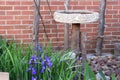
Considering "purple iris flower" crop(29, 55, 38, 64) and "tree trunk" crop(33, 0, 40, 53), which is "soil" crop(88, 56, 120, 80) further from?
"purple iris flower" crop(29, 55, 38, 64)

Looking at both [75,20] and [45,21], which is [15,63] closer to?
[75,20]

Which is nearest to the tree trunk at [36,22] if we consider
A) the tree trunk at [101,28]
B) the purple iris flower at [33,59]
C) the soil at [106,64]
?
the soil at [106,64]

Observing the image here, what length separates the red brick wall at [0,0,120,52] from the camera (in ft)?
16.5

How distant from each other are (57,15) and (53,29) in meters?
1.00

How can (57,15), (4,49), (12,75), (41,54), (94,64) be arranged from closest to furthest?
(12,75), (41,54), (4,49), (57,15), (94,64)

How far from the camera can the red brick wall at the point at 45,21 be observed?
5023 millimetres

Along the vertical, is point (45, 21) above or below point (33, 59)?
above

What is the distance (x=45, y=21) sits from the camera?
5094mm

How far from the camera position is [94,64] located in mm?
4707

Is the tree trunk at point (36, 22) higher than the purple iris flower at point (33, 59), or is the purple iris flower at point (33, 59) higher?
the tree trunk at point (36, 22)

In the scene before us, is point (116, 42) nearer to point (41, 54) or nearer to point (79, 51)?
point (79, 51)

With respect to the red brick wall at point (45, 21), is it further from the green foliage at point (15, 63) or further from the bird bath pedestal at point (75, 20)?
the green foliage at point (15, 63)

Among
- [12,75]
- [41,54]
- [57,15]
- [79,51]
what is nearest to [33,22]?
[57,15]

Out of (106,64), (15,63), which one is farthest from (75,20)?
(15,63)
